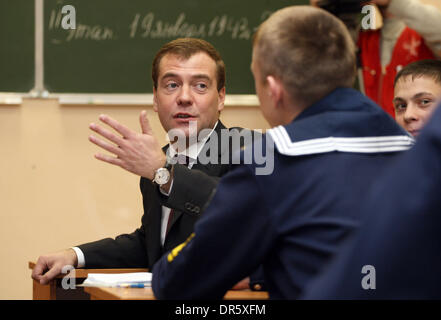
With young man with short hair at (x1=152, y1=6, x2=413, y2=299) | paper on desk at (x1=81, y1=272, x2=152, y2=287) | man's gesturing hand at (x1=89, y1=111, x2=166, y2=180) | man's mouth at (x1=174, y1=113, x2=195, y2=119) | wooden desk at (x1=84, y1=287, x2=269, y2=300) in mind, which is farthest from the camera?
man's mouth at (x1=174, y1=113, x2=195, y2=119)

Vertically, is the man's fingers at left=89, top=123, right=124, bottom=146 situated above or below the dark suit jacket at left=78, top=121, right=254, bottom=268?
above

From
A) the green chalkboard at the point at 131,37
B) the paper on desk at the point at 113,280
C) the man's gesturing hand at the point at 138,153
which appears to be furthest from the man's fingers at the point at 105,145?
the green chalkboard at the point at 131,37

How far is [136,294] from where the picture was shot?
4.64 ft

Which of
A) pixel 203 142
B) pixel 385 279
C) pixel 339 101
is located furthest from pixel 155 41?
pixel 385 279

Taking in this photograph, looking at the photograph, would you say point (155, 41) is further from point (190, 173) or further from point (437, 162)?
point (437, 162)

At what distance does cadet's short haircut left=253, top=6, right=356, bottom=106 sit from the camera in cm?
124

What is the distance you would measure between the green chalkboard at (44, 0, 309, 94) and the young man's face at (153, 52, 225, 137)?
1054 millimetres

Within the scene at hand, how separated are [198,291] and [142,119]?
0.59m

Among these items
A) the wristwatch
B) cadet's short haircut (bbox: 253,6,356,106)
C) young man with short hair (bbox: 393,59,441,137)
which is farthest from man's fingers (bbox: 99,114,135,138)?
young man with short hair (bbox: 393,59,441,137)

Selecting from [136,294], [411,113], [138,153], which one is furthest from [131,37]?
[136,294]

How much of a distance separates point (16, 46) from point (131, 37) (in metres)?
0.59

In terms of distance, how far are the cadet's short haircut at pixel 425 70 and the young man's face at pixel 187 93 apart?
27.7 inches

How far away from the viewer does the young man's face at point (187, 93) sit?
2176 millimetres

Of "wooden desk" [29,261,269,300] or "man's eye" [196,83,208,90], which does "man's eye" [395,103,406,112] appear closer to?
"man's eye" [196,83,208,90]
